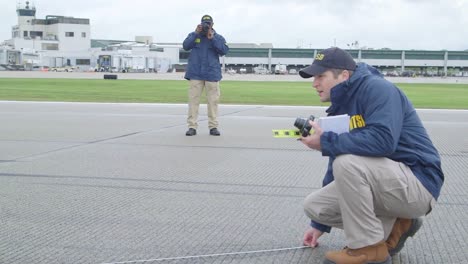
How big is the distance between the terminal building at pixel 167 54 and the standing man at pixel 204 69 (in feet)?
321

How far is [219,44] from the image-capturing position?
29.8 ft

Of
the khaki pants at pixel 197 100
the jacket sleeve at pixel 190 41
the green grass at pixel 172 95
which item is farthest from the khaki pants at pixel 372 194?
the green grass at pixel 172 95

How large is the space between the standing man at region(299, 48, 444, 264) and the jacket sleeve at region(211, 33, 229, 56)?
5948mm

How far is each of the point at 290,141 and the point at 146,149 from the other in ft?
7.58

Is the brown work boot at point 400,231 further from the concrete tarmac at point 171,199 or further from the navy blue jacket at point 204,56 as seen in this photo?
the navy blue jacket at point 204,56

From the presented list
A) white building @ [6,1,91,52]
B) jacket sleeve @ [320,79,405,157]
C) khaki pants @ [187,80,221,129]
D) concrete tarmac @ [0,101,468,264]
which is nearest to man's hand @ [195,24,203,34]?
khaki pants @ [187,80,221,129]

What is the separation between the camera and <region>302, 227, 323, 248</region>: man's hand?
3.50m

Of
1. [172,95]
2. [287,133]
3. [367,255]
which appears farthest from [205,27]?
[172,95]

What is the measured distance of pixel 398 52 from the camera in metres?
127

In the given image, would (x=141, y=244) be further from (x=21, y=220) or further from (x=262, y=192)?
(x=262, y=192)

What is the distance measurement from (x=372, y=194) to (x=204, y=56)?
6.37 m

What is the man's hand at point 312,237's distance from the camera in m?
3.50

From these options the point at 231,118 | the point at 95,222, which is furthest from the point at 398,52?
the point at 95,222

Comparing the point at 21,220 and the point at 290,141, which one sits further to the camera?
the point at 290,141
